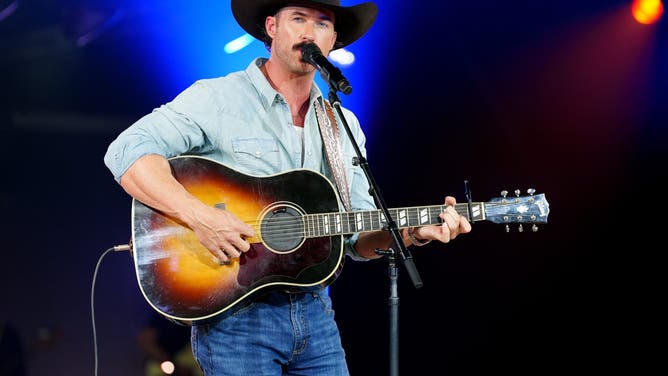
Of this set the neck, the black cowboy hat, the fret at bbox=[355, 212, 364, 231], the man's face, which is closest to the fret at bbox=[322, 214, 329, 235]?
the fret at bbox=[355, 212, 364, 231]

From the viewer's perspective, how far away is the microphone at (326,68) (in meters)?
2.09

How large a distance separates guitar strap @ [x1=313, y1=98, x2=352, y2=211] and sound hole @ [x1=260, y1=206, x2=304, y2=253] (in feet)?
0.95

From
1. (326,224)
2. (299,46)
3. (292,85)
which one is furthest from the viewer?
(292,85)

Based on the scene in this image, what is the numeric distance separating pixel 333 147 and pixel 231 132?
46 centimetres

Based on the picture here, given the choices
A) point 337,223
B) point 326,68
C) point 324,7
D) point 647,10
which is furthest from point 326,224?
point 647,10

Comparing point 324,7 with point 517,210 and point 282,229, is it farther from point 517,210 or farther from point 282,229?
point 517,210

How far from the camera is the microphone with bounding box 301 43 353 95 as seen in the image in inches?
82.4

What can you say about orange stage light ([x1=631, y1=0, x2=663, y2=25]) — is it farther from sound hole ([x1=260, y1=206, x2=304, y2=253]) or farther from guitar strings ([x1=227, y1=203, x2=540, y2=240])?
sound hole ([x1=260, y1=206, x2=304, y2=253])

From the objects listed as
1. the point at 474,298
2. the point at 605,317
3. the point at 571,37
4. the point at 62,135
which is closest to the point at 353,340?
the point at 474,298

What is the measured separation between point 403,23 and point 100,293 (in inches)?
109

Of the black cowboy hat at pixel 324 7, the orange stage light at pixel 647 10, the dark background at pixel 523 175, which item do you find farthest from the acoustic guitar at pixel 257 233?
the orange stage light at pixel 647 10

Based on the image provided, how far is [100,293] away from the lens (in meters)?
3.96

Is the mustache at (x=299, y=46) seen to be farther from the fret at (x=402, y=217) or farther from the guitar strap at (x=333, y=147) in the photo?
the fret at (x=402, y=217)

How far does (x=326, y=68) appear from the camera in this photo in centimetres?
226
